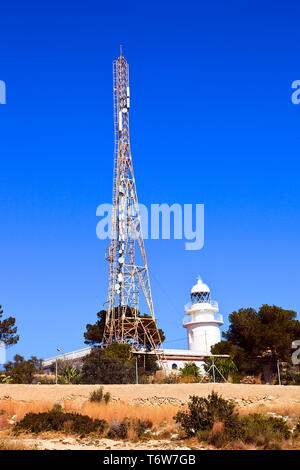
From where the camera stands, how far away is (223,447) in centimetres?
1383

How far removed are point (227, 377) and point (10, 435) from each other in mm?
20755

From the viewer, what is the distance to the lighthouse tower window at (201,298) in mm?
50722

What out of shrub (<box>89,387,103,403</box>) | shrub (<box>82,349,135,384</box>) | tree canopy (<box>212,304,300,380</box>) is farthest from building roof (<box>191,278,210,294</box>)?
shrub (<box>89,387,103,403</box>)

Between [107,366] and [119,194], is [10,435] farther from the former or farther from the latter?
[119,194]

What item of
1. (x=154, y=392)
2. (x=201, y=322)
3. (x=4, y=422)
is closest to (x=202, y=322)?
(x=201, y=322)

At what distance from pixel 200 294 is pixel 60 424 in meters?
35.6

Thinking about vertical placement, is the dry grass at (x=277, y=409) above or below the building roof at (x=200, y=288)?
below

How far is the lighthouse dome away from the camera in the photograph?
2002 inches

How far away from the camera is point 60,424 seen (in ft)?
54.0

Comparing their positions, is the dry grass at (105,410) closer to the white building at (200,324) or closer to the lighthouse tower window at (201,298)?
the white building at (200,324)

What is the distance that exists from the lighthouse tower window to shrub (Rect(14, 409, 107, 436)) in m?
34.3

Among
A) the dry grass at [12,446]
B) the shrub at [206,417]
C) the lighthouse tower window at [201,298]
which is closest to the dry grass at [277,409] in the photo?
the shrub at [206,417]

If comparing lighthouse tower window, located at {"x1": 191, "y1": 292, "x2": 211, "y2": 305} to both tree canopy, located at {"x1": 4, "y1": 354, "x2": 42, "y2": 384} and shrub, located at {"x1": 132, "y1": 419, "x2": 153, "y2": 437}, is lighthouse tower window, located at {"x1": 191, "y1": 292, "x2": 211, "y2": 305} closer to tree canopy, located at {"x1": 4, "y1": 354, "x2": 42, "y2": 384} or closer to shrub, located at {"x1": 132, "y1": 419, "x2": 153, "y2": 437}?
tree canopy, located at {"x1": 4, "y1": 354, "x2": 42, "y2": 384}
